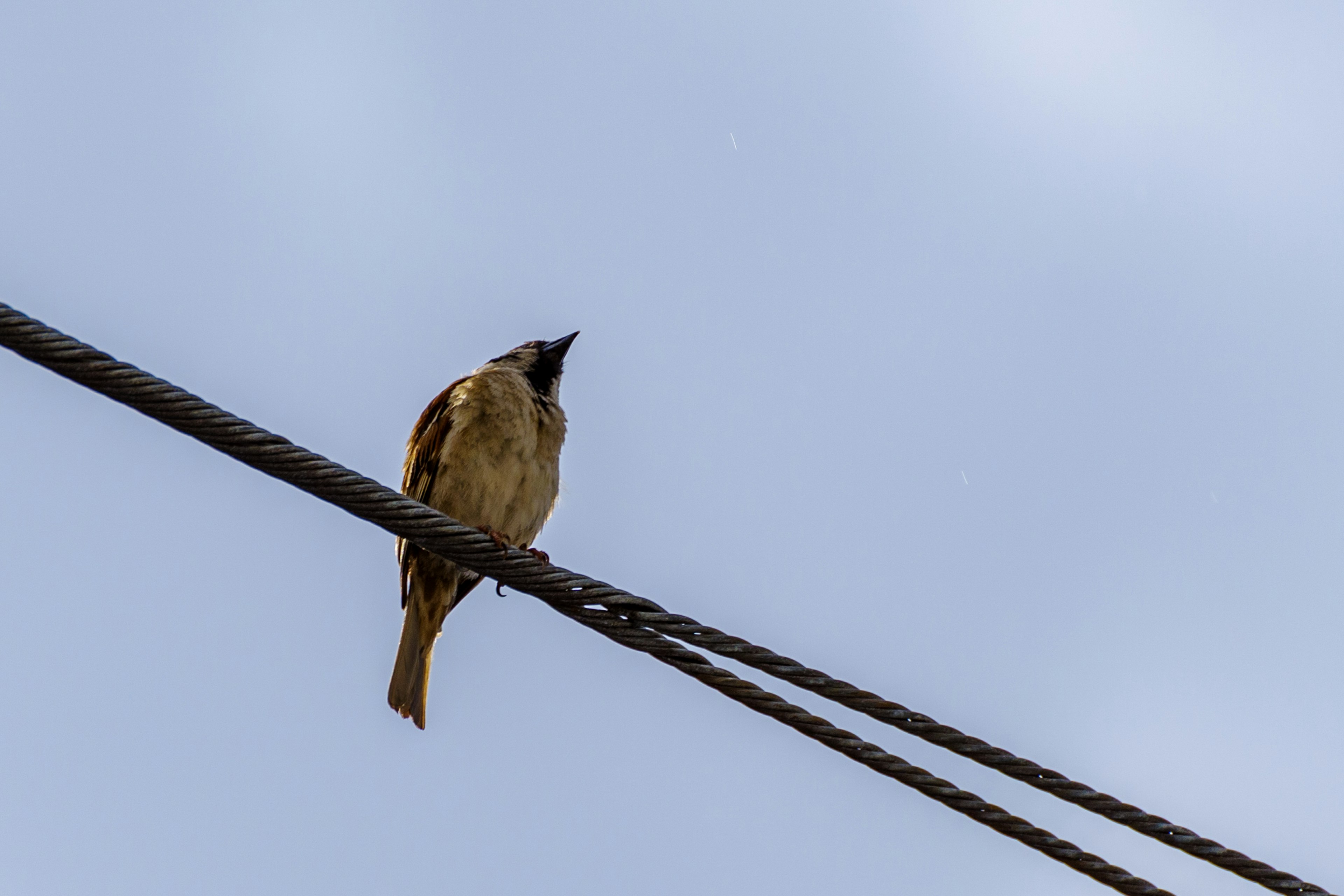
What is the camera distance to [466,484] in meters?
5.09

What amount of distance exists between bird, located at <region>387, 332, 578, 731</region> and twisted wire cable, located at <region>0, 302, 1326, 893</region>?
217 cm

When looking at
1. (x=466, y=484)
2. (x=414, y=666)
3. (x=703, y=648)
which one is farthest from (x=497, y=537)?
(x=703, y=648)

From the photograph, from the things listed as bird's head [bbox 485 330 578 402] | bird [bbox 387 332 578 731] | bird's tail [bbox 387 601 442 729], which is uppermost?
bird's head [bbox 485 330 578 402]

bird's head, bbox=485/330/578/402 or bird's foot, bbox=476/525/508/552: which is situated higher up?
bird's head, bbox=485/330/578/402

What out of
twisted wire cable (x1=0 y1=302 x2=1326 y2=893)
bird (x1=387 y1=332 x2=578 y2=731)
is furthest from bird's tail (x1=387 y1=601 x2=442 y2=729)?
twisted wire cable (x1=0 y1=302 x2=1326 y2=893)

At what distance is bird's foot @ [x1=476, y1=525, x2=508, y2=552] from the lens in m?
3.05

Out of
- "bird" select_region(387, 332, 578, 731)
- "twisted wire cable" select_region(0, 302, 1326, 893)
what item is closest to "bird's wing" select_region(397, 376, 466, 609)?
"bird" select_region(387, 332, 578, 731)

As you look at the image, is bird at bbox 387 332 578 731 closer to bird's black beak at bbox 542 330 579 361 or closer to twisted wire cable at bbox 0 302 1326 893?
bird's black beak at bbox 542 330 579 361

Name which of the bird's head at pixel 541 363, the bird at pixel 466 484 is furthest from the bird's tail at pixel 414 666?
the bird's head at pixel 541 363

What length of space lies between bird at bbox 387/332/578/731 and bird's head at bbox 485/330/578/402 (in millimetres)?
470

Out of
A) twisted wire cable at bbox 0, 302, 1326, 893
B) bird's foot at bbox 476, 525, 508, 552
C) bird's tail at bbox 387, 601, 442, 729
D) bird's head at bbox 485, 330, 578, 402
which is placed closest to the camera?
twisted wire cable at bbox 0, 302, 1326, 893

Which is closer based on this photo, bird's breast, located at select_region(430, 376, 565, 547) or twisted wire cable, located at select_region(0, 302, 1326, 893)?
twisted wire cable, located at select_region(0, 302, 1326, 893)

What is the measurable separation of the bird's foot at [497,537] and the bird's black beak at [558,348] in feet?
4.60

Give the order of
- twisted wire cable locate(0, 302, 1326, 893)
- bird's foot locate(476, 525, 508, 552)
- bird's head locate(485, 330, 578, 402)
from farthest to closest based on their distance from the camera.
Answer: bird's head locate(485, 330, 578, 402) < bird's foot locate(476, 525, 508, 552) < twisted wire cable locate(0, 302, 1326, 893)
